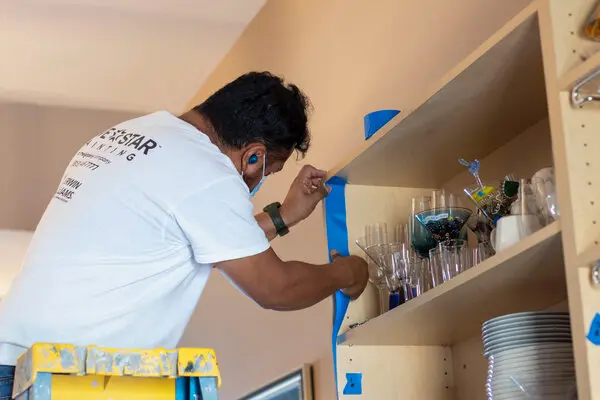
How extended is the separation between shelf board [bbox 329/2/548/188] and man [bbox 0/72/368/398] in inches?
11.1

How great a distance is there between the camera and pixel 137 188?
1604mm

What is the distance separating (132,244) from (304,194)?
586 millimetres

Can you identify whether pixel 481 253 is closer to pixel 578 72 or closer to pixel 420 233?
pixel 420 233

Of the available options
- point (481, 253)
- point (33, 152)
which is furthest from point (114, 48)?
point (481, 253)

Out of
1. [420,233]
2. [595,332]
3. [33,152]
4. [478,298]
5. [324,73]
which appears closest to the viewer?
[595,332]

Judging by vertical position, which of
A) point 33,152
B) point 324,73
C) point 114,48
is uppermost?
point 114,48

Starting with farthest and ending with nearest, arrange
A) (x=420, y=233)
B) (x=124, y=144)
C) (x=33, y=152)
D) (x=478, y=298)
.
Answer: (x=33, y=152) → (x=420, y=233) → (x=124, y=144) → (x=478, y=298)

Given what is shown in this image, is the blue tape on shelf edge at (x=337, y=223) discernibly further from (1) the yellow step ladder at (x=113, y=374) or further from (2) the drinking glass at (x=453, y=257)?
(1) the yellow step ladder at (x=113, y=374)

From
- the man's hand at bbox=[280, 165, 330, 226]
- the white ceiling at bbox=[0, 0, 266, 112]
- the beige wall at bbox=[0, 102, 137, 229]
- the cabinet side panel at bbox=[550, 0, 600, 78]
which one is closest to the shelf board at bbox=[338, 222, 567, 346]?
the cabinet side panel at bbox=[550, 0, 600, 78]

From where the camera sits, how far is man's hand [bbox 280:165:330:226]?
6.63ft

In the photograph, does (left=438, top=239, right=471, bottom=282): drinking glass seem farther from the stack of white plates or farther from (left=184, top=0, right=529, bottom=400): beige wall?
(left=184, top=0, right=529, bottom=400): beige wall

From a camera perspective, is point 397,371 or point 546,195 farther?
point 397,371

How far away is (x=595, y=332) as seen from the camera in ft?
3.69

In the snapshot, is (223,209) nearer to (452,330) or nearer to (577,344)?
(452,330)
